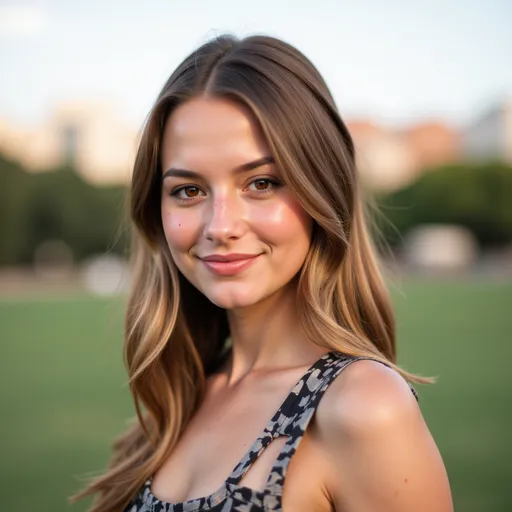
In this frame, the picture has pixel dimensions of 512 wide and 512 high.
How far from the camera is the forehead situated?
8.16 feet

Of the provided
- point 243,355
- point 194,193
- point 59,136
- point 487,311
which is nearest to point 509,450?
point 243,355

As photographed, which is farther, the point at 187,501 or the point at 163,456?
the point at 163,456

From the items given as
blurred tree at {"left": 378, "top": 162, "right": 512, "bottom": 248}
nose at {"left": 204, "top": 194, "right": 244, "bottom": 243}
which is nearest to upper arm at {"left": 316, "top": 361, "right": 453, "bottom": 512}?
nose at {"left": 204, "top": 194, "right": 244, "bottom": 243}

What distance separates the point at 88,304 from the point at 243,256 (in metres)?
34.3

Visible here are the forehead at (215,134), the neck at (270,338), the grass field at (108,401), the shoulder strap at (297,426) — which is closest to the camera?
the shoulder strap at (297,426)

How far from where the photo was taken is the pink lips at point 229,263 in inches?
99.9

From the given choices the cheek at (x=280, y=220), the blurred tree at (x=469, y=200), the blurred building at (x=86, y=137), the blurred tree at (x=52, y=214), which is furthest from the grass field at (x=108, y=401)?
the blurred building at (x=86, y=137)

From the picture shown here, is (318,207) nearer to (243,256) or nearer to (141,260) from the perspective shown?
(243,256)

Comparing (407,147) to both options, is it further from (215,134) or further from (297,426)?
(297,426)

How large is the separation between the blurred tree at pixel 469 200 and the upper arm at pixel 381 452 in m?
79.1

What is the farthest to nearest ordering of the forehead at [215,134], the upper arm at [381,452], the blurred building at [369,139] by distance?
the blurred building at [369,139] < the forehead at [215,134] < the upper arm at [381,452]

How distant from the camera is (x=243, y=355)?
9.83 ft

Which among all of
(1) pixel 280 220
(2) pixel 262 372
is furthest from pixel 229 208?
(2) pixel 262 372

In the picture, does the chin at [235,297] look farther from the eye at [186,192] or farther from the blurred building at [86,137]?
the blurred building at [86,137]
